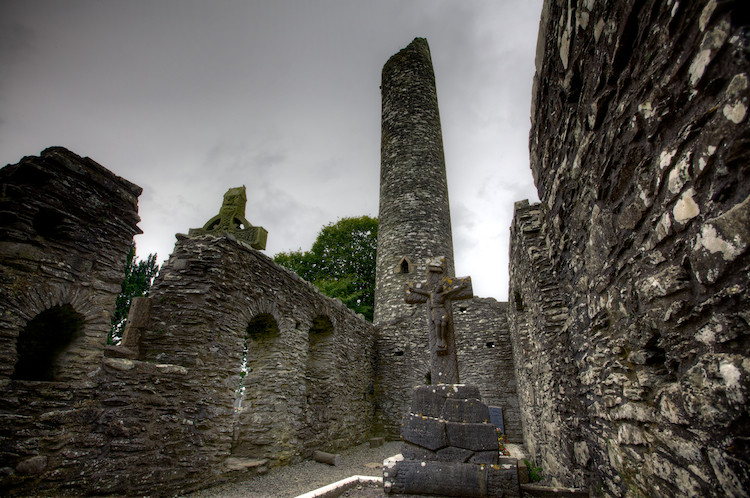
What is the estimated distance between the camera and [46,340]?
3.93 meters

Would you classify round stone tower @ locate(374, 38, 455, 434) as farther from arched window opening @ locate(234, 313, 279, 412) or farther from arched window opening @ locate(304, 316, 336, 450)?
arched window opening @ locate(234, 313, 279, 412)

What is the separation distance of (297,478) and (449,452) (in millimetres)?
3343

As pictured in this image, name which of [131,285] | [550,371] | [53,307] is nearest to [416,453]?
[550,371]

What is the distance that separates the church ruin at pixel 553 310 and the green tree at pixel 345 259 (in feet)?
30.7

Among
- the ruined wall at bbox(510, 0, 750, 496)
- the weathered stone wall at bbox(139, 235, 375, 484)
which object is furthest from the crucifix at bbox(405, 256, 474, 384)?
the weathered stone wall at bbox(139, 235, 375, 484)

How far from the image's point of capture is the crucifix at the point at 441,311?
4.75m

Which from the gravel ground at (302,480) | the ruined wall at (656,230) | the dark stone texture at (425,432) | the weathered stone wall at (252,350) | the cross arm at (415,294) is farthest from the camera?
the cross arm at (415,294)

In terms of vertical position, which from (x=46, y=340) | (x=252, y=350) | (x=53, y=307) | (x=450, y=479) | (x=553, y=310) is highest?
(x=553, y=310)

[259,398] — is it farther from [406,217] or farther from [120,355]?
[406,217]

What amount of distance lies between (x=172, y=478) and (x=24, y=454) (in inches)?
64.8

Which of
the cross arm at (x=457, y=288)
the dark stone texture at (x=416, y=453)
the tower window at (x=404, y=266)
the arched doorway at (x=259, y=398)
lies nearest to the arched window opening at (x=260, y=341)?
the arched doorway at (x=259, y=398)

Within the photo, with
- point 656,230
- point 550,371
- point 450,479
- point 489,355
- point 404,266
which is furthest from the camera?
point 404,266

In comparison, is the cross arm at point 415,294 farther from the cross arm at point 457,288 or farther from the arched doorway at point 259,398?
the arched doorway at point 259,398

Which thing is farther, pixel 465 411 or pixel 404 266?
pixel 404 266
